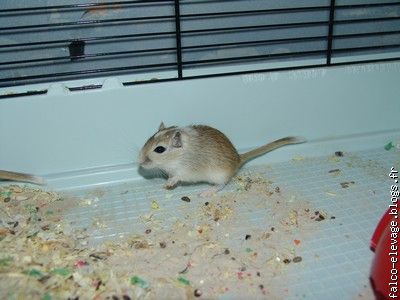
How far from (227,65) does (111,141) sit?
93 cm

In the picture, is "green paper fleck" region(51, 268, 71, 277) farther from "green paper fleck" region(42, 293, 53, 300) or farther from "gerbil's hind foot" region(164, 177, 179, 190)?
"gerbil's hind foot" region(164, 177, 179, 190)

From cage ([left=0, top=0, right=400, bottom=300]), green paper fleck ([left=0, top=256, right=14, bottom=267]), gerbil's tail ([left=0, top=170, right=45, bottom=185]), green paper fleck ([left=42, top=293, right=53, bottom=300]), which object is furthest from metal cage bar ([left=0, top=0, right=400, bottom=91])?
green paper fleck ([left=42, top=293, right=53, bottom=300])

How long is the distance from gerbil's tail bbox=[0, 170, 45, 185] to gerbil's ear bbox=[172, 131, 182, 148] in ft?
2.49

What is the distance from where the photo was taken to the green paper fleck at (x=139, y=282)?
177cm

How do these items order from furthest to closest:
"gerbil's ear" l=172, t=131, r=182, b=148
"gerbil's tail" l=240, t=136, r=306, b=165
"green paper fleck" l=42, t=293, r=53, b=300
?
1. "gerbil's tail" l=240, t=136, r=306, b=165
2. "gerbil's ear" l=172, t=131, r=182, b=148
3. "green paper fleck" l=42, t=293, r=53, b=300

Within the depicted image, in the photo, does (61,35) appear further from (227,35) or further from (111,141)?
(227,35)

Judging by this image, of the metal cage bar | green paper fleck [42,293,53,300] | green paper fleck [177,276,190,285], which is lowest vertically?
green paper fleck [177,276,190,285]

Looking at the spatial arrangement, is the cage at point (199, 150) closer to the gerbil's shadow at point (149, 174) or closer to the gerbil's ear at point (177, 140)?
the gerbil's shadow at point (149, 174)

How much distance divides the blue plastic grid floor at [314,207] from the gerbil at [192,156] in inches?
3.7

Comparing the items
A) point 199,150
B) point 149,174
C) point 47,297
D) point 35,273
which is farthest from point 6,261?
point 199,150

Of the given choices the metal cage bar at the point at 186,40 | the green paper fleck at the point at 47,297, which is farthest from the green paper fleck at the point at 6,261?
the metal cage bar at the point at 186,40

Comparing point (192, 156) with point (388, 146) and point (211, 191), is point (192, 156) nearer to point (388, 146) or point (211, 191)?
point (211, 191)

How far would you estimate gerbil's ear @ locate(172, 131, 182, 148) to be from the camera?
2391 millimetres

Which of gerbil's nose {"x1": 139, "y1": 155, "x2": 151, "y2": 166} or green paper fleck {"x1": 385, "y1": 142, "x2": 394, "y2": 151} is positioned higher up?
gerbil's nose {"x1": 139, "y1": 155, "x2": 151, "y2": 166}
